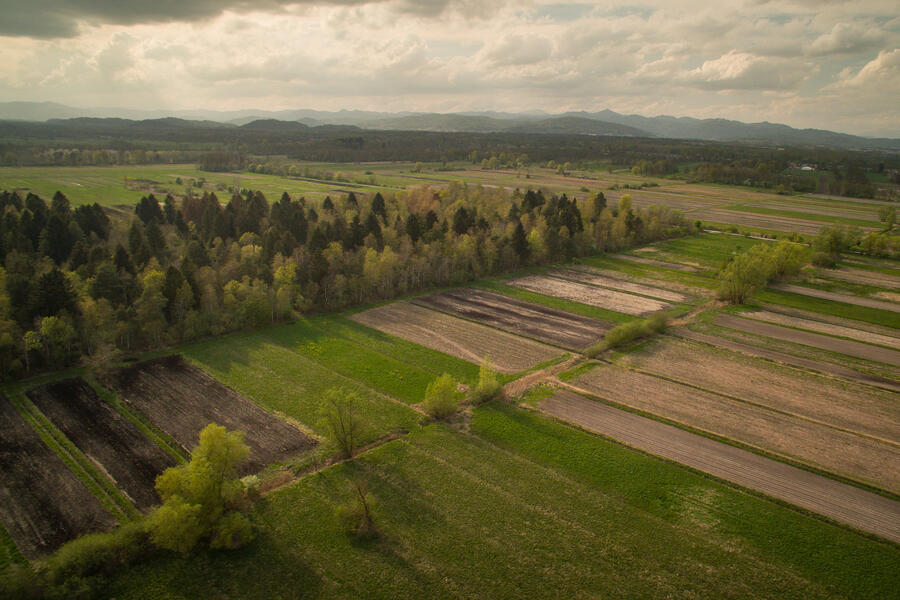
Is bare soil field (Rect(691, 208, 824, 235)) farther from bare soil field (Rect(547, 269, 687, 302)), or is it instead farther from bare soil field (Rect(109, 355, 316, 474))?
bare soil field (Rect(109, 355, 316, 474))

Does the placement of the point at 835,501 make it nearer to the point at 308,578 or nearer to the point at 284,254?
the point at 308,578

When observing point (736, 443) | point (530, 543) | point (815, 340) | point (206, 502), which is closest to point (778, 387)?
point (736, 443)

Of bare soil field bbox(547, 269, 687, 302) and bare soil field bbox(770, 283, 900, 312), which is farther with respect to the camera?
bare soil field bbox(547, 269, 687, 302)

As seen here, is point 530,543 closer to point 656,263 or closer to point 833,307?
point 833,307

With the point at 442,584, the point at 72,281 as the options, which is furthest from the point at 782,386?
the point at 72,281

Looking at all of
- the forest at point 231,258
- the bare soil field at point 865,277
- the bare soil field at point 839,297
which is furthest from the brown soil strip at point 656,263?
the bare soil field at point 865,277

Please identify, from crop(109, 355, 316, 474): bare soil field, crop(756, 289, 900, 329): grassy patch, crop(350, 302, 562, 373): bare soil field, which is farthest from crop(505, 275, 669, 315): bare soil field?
crop(109, 355, 316, 474): bare soil field

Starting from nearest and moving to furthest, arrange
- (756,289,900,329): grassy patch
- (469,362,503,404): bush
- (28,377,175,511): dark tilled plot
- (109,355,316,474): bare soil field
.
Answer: (28,377,175,511): dark tilled plot < (109,355,316,474): bare soil field < (469,362,503,404): bush < (756,289,900,329): grassy patch
